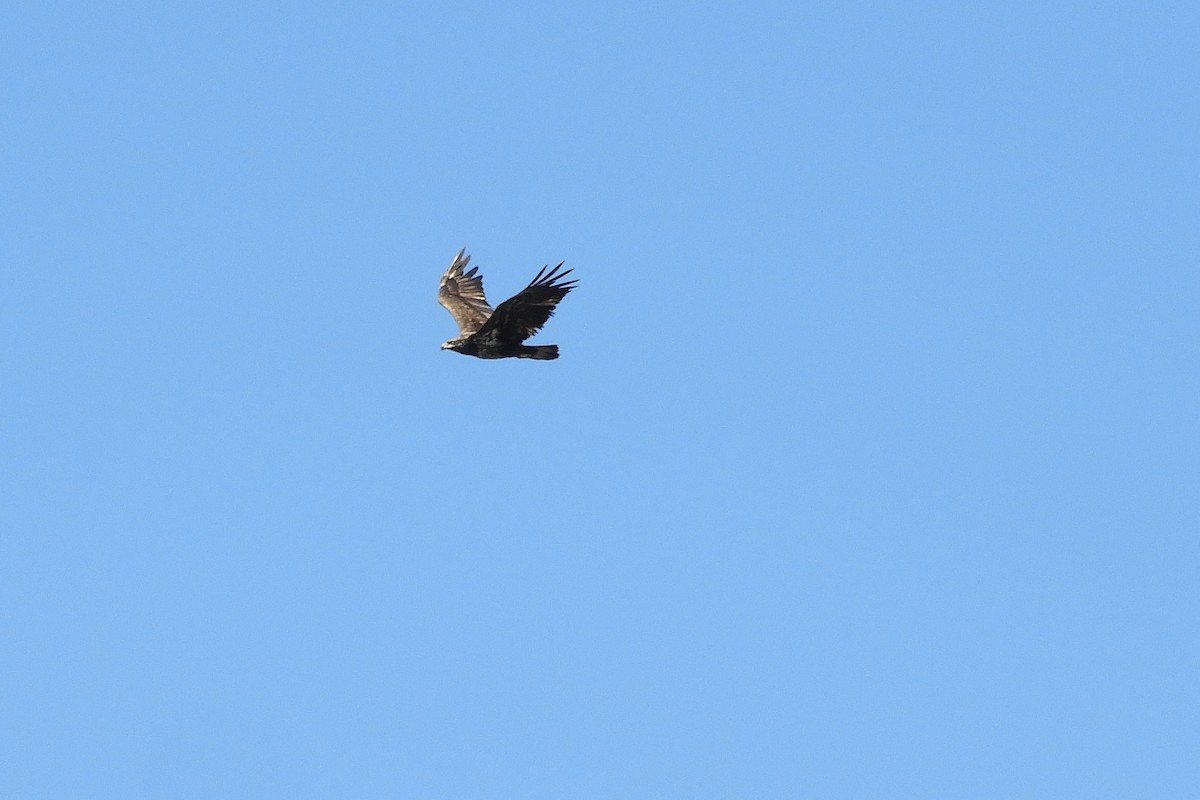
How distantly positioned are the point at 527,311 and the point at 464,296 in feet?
24.9

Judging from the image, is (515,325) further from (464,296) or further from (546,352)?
(464,296)

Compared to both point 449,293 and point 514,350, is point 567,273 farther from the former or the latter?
point 449,293

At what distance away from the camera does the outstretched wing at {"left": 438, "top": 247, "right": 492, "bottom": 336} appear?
43.4 meters

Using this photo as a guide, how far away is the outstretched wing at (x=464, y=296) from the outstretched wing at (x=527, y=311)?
143 inches

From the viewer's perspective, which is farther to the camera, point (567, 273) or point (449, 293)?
point (449, 293)

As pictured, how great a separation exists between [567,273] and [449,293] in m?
8.73

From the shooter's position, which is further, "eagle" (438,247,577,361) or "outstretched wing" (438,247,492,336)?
"outstretched wing" (438,247,492,336)

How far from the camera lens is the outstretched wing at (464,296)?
1710 inches

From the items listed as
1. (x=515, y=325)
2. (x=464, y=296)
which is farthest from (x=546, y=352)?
(x=464, y=296)

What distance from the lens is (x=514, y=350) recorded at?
3934 centimetres

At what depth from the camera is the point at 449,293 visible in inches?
1797

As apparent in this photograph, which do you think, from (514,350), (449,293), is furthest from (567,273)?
(449,293)

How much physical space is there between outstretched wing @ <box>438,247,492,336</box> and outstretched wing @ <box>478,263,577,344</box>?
3.62 metres

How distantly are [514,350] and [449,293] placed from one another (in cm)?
674
